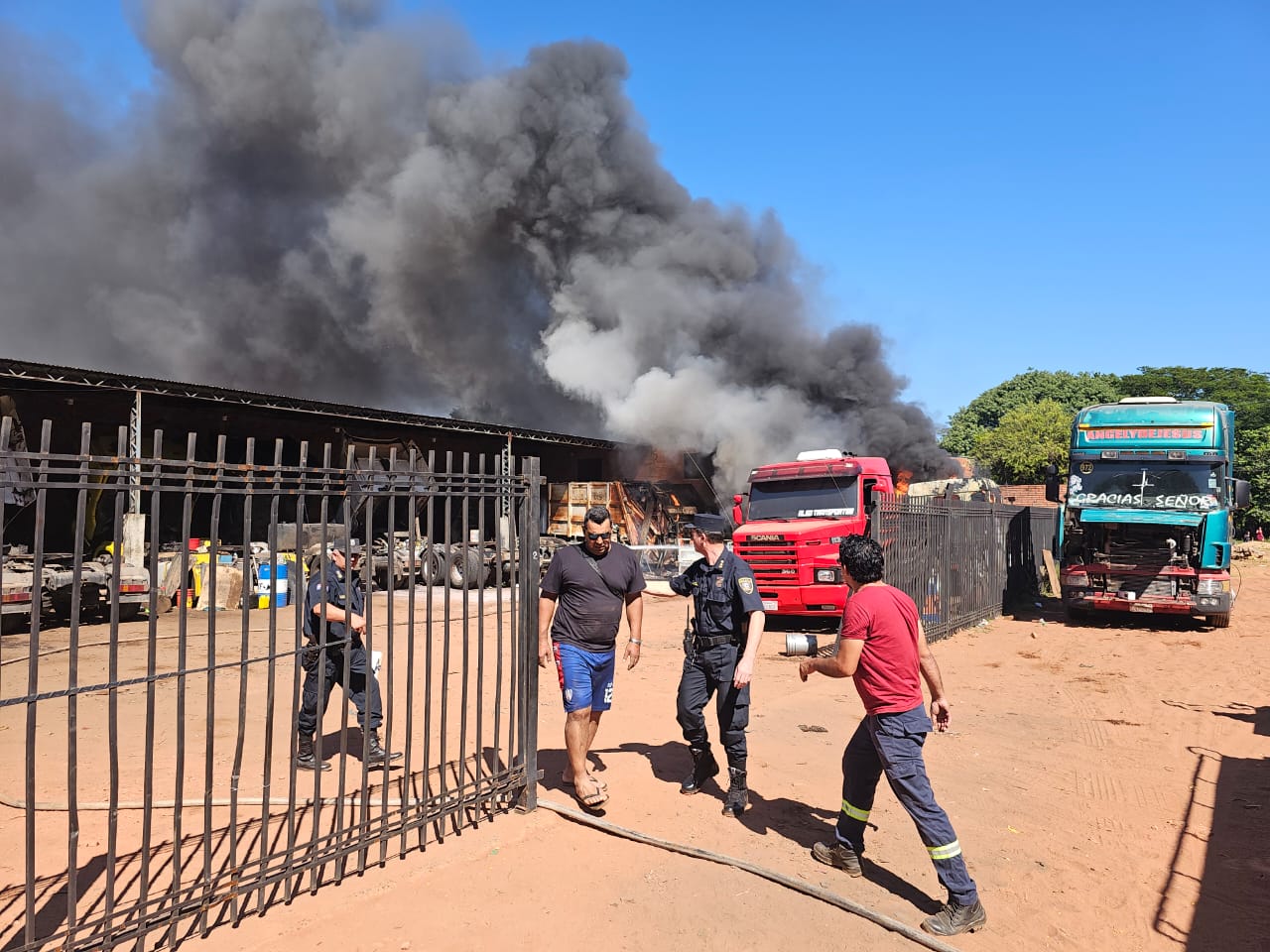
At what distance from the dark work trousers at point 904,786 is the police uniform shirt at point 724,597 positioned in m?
1.00

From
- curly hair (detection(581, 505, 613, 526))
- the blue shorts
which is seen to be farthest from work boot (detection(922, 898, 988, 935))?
curly hair (detection(581, 505, 613, 526))

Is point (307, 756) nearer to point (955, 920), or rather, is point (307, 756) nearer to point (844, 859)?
point (844, 859)

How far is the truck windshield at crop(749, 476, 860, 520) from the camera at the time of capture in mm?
11617

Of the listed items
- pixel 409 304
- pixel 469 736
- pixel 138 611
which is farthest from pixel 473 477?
pixel 409 304

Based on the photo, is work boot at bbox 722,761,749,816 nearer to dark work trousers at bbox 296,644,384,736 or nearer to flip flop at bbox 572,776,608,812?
flip flop at bbox 572,776,608,812

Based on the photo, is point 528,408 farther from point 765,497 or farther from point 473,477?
point 473,477

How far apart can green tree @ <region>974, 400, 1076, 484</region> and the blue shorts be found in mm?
34801

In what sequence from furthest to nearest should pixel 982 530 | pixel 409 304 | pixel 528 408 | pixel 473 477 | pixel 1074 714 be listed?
pixel 528 408
pixel 409 304
pixel 982 530
pixel 1074 714
pixel 473 477

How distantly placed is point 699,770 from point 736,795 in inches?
14.5

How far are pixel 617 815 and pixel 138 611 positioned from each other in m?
10.6

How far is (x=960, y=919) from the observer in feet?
11.1

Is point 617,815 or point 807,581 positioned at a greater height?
point 807,581

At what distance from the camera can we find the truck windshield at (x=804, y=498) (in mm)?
11617

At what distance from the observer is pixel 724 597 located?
4.72m
